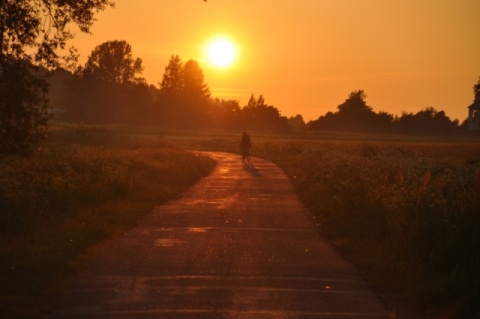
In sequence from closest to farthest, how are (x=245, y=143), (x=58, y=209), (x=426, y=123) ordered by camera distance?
1. (x=58, y=209)
2. (x=245, y=143)
3. (x=426, y=123)

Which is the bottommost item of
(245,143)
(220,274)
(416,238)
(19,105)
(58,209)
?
(58,209)

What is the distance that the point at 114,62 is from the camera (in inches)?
5153

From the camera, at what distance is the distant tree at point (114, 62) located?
129375 mm

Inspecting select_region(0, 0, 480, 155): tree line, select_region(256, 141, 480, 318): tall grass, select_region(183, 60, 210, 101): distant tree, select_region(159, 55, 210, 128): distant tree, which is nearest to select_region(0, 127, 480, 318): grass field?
select_region(256, 141, 480, 318): tall grass

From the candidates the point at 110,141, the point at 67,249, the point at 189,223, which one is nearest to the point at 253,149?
the point at 110,141

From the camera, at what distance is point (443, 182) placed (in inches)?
670

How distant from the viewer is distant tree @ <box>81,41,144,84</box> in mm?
129375

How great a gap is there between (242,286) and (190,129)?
123 m

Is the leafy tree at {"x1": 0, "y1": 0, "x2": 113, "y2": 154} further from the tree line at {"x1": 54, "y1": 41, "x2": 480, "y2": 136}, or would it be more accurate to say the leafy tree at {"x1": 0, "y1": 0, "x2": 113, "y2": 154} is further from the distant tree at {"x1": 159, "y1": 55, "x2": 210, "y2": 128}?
the distant tree at {"x1": 159, "y1": 55, "x2": 210, "y2": 128}

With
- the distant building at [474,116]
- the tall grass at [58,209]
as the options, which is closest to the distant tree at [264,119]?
the distant building at [474,116]

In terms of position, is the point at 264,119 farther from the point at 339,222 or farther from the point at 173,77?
the point at 339,222

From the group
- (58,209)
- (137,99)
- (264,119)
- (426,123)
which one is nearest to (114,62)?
(137,99)

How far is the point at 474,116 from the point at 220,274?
10198 centimetres

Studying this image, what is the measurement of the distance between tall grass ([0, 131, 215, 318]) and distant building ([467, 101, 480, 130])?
7725 cm
